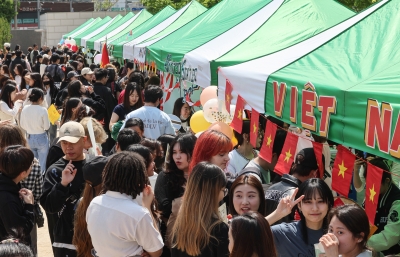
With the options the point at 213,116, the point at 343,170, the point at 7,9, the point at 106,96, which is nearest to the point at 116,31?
the point at 106,96

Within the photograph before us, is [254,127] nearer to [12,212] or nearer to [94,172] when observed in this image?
[94,172]

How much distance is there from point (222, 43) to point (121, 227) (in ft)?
17.2

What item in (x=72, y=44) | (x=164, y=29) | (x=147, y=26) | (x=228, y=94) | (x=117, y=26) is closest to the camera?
(x=228, y=94)

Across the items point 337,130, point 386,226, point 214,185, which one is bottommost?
point 386,226

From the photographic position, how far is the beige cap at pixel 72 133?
5793 mm

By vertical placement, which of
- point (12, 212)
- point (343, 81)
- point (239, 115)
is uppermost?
point (343, 81)

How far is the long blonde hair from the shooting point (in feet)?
13.2

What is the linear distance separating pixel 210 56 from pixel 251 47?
1.75 feet

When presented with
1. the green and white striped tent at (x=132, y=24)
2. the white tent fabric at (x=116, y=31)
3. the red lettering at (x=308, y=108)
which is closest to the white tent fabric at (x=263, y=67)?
the red lettering at (x=308, y=108)

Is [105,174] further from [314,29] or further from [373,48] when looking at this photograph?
[314,29]

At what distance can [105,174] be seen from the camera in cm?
433

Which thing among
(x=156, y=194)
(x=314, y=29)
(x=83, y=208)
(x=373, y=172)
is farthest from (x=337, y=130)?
(x=314, y=29)

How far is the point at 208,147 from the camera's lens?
5207 millimetres

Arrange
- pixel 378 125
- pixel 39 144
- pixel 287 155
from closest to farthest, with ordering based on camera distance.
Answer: pixel 378 125
pixel 287 155
pixel 39 144
